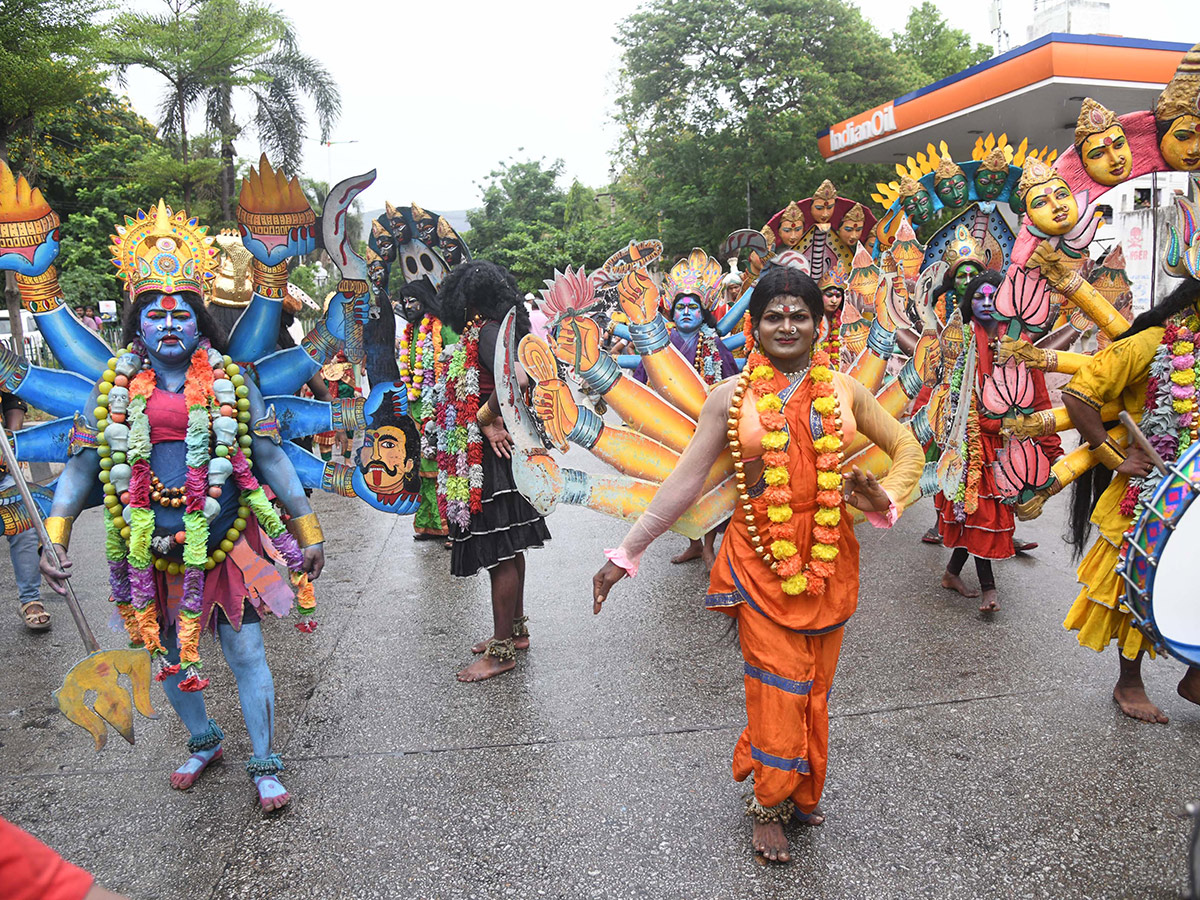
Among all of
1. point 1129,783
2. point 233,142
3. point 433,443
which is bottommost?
point 1129,783

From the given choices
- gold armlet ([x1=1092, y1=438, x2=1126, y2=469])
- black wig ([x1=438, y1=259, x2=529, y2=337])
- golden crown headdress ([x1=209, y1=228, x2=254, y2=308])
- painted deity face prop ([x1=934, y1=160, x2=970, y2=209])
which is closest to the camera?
gold armlet ([x1=1092, y1=438, x2=1126, y2=469])

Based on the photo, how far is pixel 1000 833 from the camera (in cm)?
285

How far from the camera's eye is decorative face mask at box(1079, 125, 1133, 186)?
329 centimetres

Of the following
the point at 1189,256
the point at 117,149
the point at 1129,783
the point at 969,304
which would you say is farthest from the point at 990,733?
the point at 117,149

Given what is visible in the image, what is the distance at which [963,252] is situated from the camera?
5293 mm

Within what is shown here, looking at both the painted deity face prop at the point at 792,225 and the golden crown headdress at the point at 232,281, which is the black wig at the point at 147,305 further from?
the painted deity face prop at the point at 792,225

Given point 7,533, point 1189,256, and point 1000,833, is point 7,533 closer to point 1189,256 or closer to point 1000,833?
point 1000,833

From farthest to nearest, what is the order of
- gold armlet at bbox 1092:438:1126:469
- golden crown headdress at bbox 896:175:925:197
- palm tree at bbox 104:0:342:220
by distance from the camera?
1. palm tree at bbox 104:0:342:220
2. golden crown headdress at bbox 896:175:925:197
3. gold armlet at bbox 1092:438:1126:469

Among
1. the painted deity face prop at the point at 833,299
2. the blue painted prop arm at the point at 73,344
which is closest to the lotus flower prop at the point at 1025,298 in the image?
the painted deity face prop at the point at 833,299

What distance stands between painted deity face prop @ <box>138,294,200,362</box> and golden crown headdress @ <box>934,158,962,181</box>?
15.3 feet

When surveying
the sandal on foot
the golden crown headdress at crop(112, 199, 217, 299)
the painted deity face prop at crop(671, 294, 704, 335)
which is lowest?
the sandal on foot

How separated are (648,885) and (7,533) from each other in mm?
4282

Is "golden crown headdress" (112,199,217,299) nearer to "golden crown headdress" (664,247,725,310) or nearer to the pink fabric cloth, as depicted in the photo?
the pink fabric cloth

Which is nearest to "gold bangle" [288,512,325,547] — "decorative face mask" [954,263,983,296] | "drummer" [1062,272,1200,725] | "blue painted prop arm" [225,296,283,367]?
"blue painted prop arm" [225,296,283,367]
